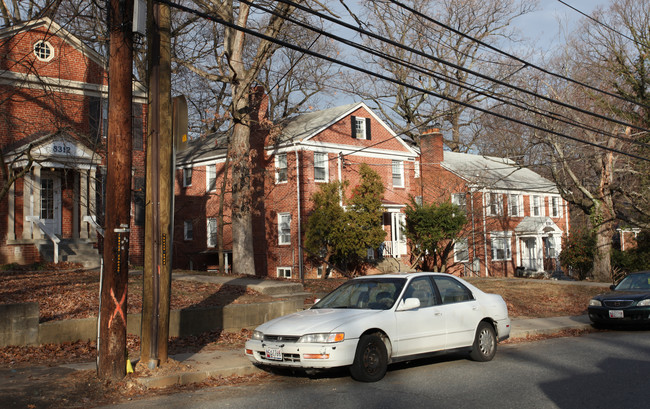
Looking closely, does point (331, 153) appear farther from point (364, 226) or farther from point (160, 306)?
point (160, 306)

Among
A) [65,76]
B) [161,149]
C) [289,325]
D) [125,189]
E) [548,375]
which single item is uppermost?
[65,76]

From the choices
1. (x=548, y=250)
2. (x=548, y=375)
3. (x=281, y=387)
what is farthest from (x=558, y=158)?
(x=281, y=387)

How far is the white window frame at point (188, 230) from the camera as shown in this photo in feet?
117

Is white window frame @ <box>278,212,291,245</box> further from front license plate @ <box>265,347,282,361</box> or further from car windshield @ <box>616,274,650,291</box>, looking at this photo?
front license plate @ <box>265,347,282,361</box>

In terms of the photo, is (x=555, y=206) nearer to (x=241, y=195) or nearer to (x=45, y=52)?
(x=241, y=195)

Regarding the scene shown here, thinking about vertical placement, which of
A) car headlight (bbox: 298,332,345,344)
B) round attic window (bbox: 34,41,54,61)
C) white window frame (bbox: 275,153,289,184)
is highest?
round attic window (bbox: 34,41,54,61)

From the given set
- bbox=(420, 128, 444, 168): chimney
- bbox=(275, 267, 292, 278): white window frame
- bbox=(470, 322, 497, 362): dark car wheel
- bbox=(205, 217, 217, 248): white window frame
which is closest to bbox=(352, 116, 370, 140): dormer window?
bbox=(420, 128, 444, 168): chimney

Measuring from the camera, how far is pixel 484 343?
424 inches

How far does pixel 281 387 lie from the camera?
28.9ft

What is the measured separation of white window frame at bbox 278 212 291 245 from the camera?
31.4 meters

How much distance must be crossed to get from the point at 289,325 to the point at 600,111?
28351 millimetres

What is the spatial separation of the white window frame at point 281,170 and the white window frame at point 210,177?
409 cm

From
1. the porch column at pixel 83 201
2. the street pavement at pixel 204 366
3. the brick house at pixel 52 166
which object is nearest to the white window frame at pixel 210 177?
the brick house at pixel 52 166

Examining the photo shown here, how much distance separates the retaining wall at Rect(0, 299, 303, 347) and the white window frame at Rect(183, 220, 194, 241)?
21664mm
